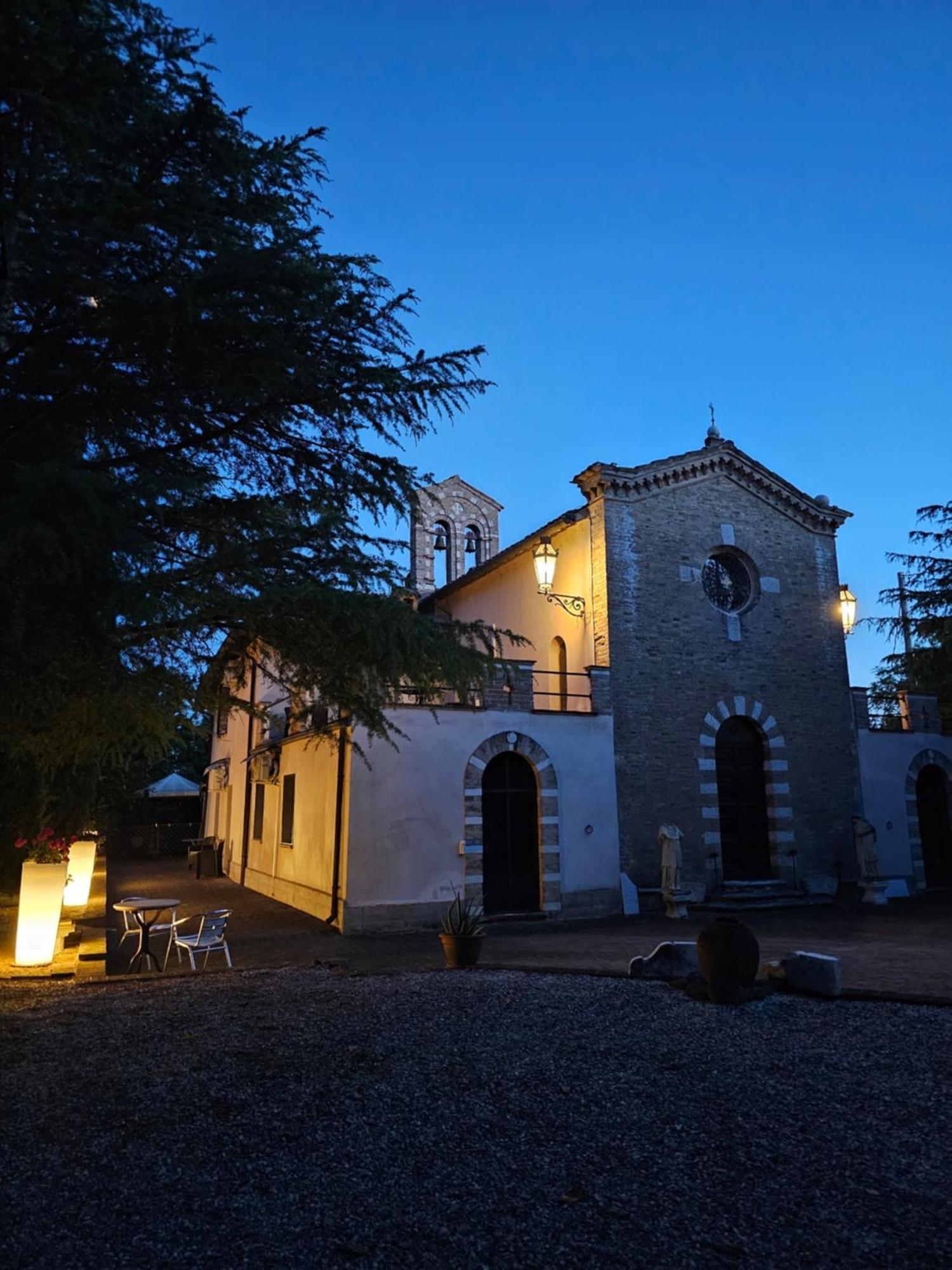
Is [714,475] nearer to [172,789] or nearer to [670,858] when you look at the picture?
[670,858]

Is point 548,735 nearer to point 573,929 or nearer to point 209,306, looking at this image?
point 573,929

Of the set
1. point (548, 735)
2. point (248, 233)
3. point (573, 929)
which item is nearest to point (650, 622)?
point (548, 735)

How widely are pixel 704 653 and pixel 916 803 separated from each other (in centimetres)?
629

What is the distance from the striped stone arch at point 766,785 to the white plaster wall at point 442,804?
1961 millimetres

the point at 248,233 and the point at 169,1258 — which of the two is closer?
the point at 169,1258

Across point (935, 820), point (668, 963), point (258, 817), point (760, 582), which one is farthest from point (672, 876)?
point (258, 817)

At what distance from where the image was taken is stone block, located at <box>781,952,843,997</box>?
669cm

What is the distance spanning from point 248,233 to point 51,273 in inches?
46.7

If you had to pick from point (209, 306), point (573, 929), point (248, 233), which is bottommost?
point (573, 929)

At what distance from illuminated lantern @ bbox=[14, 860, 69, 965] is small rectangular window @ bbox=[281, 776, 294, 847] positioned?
25.2 feet

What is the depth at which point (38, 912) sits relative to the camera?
7785mm

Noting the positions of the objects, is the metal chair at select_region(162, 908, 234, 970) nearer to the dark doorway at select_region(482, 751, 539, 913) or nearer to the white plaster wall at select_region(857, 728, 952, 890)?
the dark doorway at select_region(482, 751, 539, 913)

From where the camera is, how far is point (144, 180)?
15.3 feet

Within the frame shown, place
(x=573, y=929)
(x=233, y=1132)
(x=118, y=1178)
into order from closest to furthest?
1. (x=118, y=1178)
2. (x=233, y=1132)
3. (x=573, y=929)
